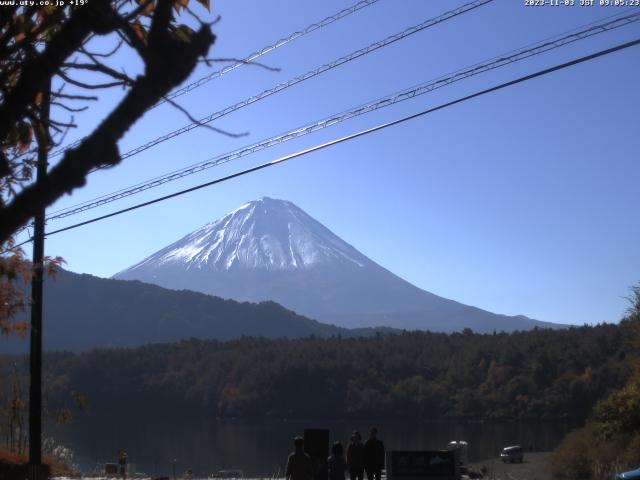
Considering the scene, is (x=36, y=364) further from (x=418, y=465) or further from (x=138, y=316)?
(x=138, y=316)

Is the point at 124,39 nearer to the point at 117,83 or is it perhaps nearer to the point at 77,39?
the point at 117,83

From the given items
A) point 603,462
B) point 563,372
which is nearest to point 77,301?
point 563,372

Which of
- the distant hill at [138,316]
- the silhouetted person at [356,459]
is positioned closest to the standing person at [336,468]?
the silhouetted person at [356,459]

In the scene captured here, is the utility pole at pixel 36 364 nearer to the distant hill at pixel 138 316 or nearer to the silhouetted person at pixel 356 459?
the silhouetted person at pixel 356 459

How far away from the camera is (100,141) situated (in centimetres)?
312

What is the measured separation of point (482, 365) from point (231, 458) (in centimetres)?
4203

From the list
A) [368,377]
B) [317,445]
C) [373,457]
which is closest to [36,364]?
[317,445]

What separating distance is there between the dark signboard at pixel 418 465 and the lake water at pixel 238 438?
27.4 metres

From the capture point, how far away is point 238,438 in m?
63.8

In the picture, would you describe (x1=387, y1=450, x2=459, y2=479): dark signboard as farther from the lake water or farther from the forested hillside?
the forested hillside

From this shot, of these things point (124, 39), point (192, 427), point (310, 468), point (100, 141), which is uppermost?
point (124, 39)

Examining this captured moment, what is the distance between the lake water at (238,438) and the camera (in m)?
47.6

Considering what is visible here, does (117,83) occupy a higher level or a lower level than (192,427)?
higher

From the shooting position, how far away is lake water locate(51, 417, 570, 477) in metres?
→ 47.6
